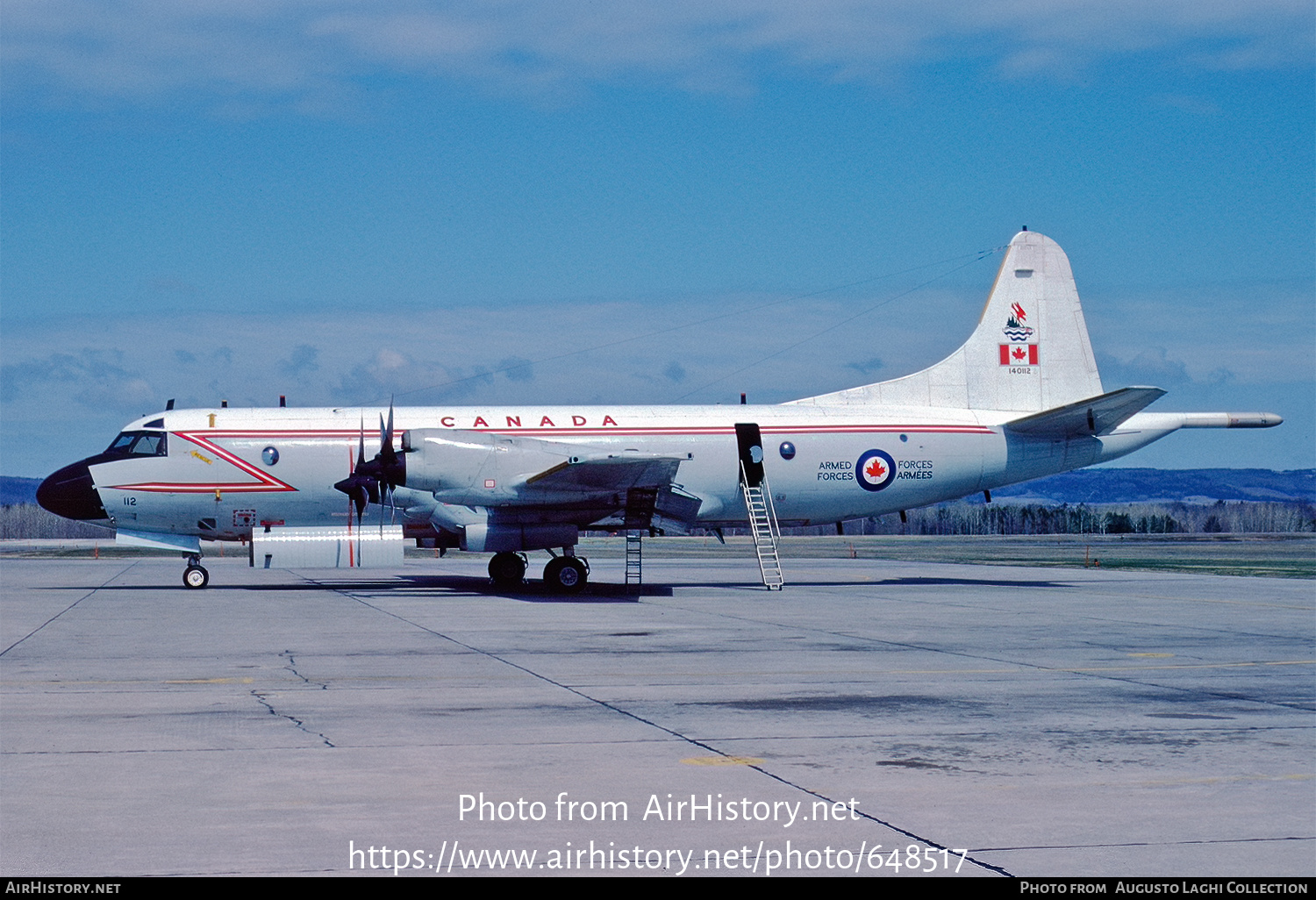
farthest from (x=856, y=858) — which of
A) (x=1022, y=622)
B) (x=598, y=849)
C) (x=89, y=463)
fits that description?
(x=89, y=463)

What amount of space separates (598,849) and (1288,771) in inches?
214

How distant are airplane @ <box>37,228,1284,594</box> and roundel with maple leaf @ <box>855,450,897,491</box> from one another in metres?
0.05

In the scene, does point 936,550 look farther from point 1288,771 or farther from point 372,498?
point 1288,771

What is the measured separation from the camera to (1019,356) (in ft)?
106

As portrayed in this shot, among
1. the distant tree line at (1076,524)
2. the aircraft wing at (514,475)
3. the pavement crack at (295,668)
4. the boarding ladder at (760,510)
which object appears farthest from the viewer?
the distant tree line at (1076,524)

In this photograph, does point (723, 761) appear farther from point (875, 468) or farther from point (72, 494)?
Answer: point (72, 494)

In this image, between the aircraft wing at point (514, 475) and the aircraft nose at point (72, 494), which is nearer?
the aircraft wing at point (514, 475)

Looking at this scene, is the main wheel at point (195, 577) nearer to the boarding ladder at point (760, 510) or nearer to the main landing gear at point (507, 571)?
the main landing gear at point (507, 571)

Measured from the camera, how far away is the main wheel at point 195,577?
97.3ft

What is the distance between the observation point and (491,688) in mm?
13211

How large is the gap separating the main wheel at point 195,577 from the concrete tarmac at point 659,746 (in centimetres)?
801

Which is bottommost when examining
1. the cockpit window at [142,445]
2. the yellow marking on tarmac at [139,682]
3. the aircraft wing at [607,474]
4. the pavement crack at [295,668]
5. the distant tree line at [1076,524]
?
the distant tree line at [1076,524]

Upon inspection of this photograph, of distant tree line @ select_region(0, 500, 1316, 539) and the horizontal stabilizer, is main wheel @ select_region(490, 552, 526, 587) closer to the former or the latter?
the horizontal stabilizer

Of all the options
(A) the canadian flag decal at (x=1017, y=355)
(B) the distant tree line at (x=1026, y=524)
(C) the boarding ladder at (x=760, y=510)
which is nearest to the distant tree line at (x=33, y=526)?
(B) the distant tree line at (x=1026, y=524)
